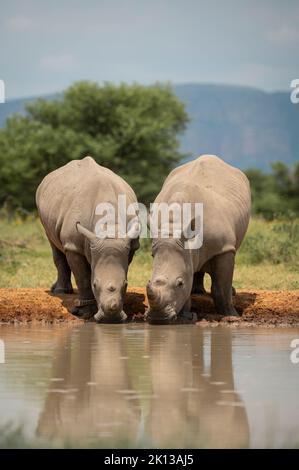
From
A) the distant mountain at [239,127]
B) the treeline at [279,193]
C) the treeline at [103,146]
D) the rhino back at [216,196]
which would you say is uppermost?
the rhino back at [216,196]

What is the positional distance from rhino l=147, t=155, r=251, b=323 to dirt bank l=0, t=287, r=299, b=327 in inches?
11.2

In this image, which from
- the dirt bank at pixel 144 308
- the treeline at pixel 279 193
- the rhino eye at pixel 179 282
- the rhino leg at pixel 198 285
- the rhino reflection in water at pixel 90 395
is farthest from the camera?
the treeline at pixel 279 193

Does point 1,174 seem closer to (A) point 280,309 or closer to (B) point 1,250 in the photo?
(B) point 1,250

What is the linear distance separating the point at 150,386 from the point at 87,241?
449 centimetres

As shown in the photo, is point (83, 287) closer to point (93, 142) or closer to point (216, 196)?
point (216, 196)

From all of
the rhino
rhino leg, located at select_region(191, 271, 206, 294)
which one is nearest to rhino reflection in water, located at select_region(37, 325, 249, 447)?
the rhino

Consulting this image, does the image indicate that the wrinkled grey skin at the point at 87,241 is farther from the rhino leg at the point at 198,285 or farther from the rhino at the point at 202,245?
the rhino leg at the point at 198,285

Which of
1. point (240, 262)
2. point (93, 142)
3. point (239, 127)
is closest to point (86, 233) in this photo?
point (240, 262)

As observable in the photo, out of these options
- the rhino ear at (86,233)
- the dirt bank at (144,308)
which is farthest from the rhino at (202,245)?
the rhino ear at (86,233)

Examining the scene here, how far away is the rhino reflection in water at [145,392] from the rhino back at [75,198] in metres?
1.80

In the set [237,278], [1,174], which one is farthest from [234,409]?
[1,174]

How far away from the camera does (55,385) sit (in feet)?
29.8

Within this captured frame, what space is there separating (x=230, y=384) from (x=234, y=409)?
103 cm

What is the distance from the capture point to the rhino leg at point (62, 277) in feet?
49.5
